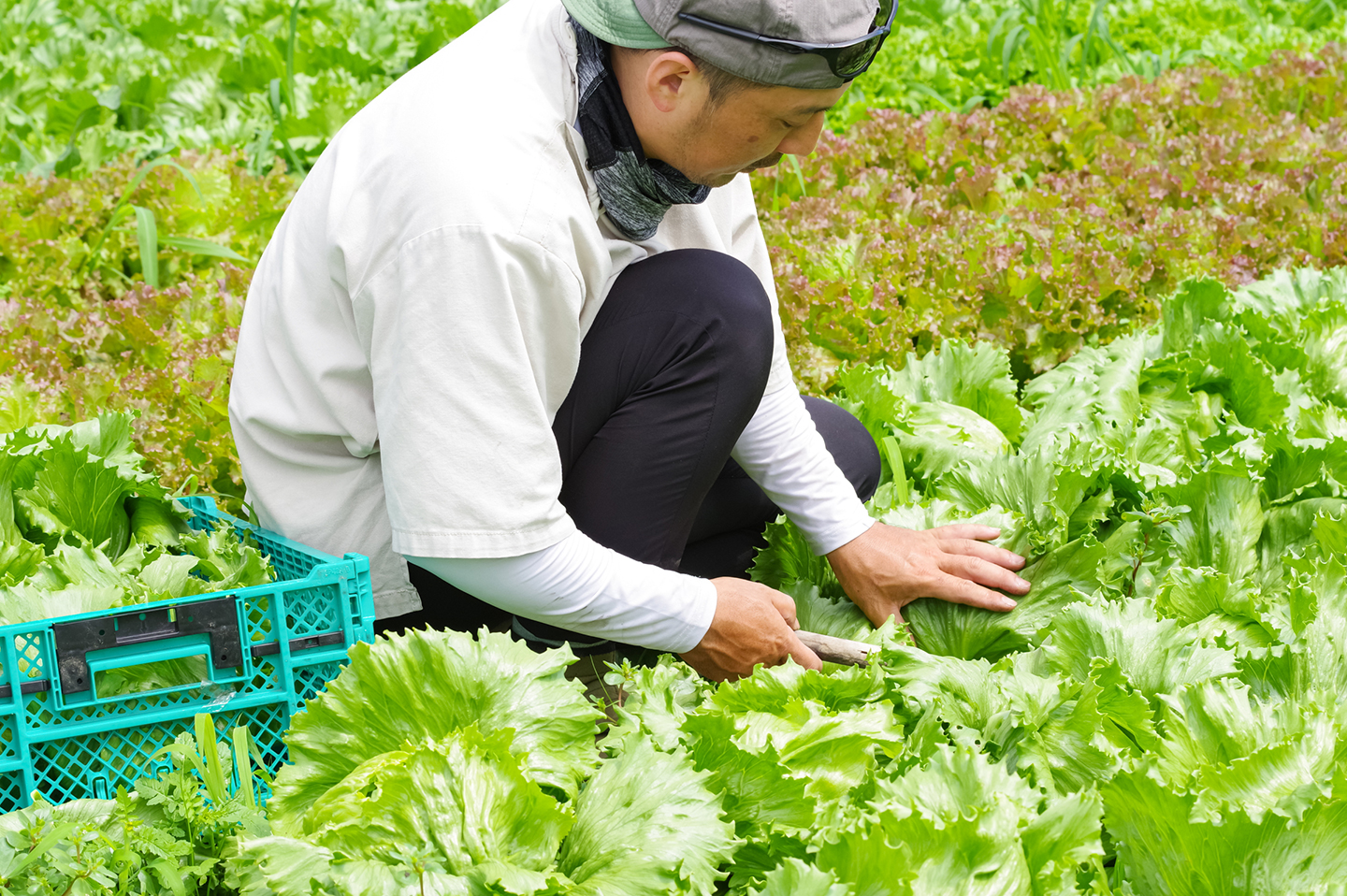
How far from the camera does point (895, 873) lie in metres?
1.23

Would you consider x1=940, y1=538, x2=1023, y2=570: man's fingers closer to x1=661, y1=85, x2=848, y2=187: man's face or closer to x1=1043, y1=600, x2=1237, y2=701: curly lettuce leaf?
x1=1043, y1=600, x2=1237, y2=701: curly lettuce leaf

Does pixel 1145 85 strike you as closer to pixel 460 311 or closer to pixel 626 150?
pixel 626 150

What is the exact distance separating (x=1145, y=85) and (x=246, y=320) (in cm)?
385

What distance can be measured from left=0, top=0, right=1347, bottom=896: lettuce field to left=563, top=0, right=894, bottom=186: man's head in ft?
2.32

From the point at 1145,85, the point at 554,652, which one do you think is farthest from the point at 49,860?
the point at 1145,85

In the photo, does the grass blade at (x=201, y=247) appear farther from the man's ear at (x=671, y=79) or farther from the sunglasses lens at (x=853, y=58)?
the sunglasses lens at (x=853, y=58)

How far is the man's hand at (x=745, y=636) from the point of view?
1.76 meters

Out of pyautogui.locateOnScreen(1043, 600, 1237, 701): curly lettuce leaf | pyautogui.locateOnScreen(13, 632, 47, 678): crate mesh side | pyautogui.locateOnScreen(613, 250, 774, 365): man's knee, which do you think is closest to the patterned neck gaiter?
pyautogui.locateOnScreen(613, 250, 774, 365): man's knee

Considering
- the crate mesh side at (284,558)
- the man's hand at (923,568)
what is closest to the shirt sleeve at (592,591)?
the crate mesh side at (284,558)

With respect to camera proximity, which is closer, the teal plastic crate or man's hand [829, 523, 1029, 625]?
the teal plastic crate

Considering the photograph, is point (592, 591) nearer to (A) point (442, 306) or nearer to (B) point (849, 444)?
(A) point (442, 306)

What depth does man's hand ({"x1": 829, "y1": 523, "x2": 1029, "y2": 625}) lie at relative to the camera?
1.93 m

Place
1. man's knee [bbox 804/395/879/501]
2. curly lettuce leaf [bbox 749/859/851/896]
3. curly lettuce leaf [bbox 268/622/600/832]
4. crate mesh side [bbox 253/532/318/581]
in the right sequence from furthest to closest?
1. man's knee [bbox 804/395/879/501]
2. crate mesh side [bbox 253/532/318/581]
3. curly lettuce leaf [bbox 268/622/600/832]
4. curly lettuce leaf [bbox 749/859/851/896]

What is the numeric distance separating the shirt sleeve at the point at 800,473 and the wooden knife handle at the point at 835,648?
214mm
